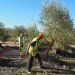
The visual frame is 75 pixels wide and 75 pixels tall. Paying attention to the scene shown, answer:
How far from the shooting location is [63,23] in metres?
13.2

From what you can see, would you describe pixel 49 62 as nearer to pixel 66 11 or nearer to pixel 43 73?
pixel 43 73

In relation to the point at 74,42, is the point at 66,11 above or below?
above

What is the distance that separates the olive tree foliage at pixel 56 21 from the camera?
13.1 metres

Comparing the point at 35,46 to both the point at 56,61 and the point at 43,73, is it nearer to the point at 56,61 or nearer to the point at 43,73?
the point at 43,73

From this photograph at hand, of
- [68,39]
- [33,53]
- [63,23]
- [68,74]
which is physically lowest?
[68,74]

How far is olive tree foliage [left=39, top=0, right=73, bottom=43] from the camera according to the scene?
13.1 meters

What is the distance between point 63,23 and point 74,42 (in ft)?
4.41

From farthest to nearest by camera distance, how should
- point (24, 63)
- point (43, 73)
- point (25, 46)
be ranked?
point (25, 46)
point (24, 63)
point (43, 73)

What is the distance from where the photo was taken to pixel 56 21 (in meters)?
13.1

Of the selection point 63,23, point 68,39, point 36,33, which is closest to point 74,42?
point 68,39

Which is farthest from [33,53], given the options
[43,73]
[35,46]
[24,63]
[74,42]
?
[74,42]

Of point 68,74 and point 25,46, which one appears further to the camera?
point 25,46

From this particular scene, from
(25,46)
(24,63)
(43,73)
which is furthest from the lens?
(25,46)

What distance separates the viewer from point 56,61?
13164mm
